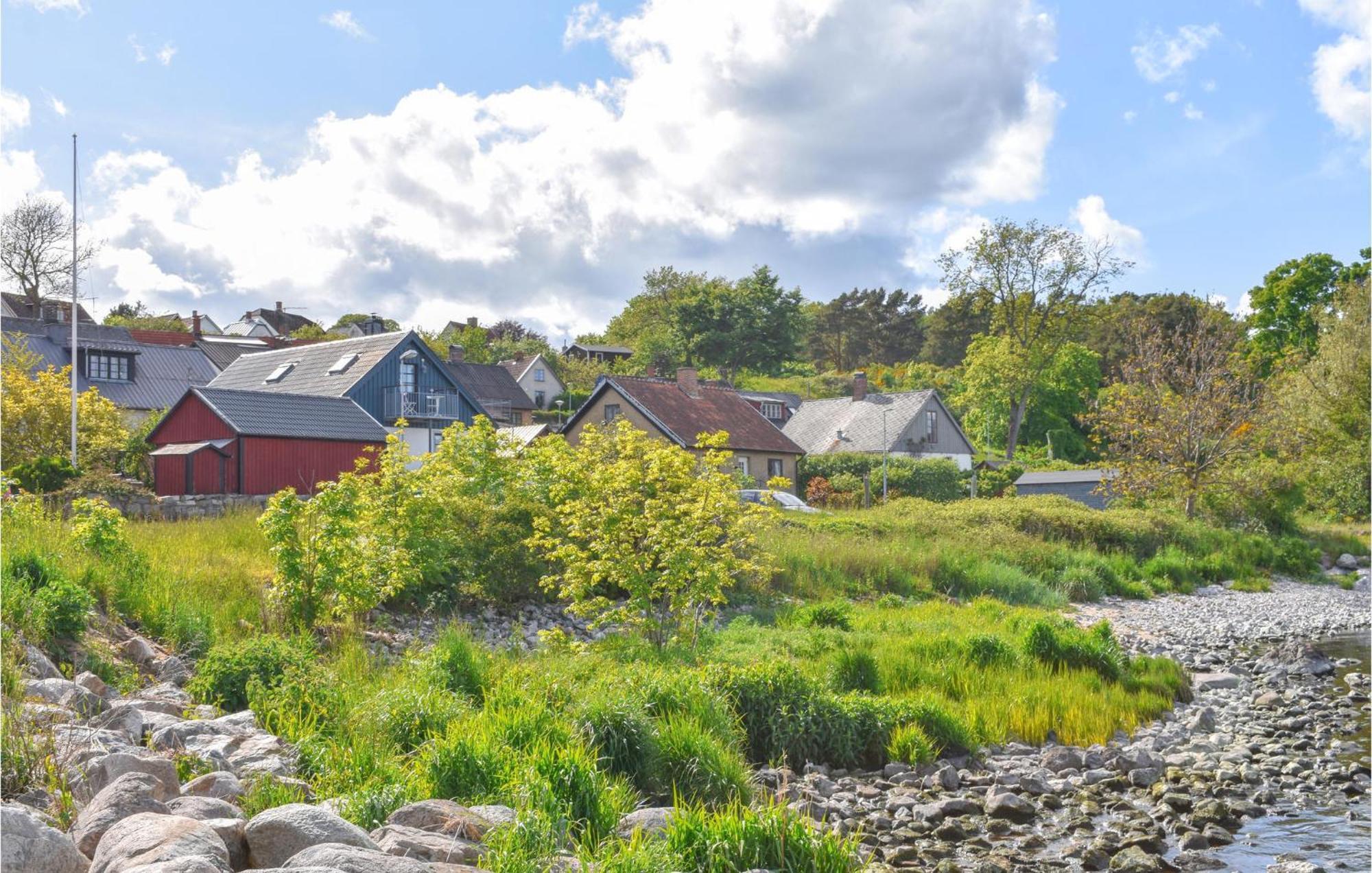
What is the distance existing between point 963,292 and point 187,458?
41234 millimetres

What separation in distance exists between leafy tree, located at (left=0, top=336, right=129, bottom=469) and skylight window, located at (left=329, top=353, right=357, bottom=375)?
9929 millimetres

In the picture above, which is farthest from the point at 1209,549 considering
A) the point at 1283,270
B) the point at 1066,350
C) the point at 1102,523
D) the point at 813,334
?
the point at 813,334

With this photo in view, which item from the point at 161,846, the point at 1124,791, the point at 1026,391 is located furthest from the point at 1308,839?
the point at 1026,391

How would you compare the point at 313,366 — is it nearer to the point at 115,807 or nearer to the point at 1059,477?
the point at 1059,477

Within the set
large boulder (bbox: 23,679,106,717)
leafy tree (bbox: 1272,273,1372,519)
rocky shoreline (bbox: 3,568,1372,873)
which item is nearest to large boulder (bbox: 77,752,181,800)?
rocky shoreline (bbox: 3,568,1372,873)

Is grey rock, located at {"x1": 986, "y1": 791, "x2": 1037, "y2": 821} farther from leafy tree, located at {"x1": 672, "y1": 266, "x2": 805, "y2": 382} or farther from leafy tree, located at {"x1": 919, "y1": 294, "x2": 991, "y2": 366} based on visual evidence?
leafy tree, located at {"x1": 919, "y1": 294, "x2": 991, "y2": 366}

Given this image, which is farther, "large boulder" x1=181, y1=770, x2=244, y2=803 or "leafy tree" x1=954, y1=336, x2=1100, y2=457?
"leafy tree" x1=954, y1=336, x2=1100, y2=457

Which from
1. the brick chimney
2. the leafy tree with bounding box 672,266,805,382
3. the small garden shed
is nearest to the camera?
the small garden shed

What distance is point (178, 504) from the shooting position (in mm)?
24688

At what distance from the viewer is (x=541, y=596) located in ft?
58.1

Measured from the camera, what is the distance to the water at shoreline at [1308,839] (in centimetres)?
862

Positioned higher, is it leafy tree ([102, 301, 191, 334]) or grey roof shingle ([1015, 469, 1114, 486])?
leafy tree ([102, 301, 191, 334])

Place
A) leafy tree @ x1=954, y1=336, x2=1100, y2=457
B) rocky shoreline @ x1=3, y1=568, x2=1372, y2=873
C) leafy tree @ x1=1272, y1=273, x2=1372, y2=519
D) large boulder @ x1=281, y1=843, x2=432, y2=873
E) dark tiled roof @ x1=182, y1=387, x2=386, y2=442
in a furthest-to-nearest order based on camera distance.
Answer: leafy tree @ x1=954, y1=336, x2=1100, y2=457
leafy tree @ x1=1272, y1=273, x2=1372, y2=519
dark tiled roof @ x1=182, y1=387, x2=386, y2=442
rocky shoreline @ x1=3, y1=568, x2=1372, y2=873
large boulder @ x1=281, y1=843, x2=432, y2=873

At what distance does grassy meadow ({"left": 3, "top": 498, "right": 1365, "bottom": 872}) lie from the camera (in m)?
6.69
